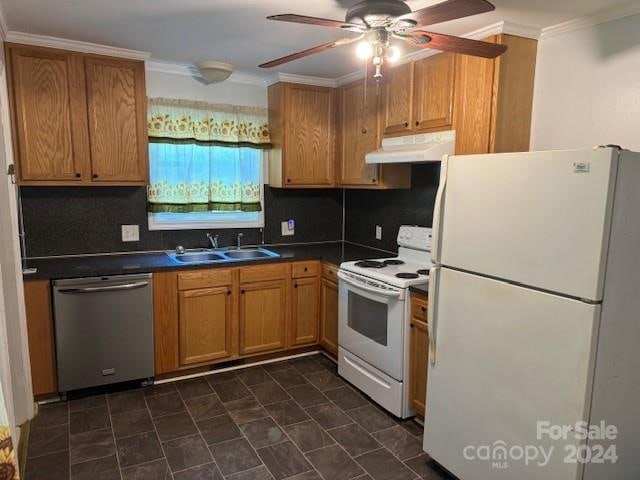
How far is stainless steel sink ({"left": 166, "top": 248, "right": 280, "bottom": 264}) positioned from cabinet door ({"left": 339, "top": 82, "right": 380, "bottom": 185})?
3.09ft

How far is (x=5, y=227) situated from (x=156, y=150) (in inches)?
57.0

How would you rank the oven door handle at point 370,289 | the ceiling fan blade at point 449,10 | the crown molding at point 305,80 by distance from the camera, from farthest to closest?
the crown molding at point 305,80 → the oven door handle at point 370,289 → the ceiling fan blade at point 449,10

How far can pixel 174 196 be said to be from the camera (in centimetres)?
363

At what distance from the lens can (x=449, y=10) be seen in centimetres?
151

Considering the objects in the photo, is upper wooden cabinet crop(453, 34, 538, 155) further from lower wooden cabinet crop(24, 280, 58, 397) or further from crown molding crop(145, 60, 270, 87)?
lower wooden cabinet crop(24, 280, 58, 397)

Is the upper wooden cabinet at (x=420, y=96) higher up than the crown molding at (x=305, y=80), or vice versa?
the crown molding at (x=305, y=80)

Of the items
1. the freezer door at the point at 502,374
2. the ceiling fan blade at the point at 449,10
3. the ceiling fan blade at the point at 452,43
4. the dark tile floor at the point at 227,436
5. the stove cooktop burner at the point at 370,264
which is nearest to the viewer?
the ceiling fan blade at the point at 449,10

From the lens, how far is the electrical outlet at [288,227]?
4.16m

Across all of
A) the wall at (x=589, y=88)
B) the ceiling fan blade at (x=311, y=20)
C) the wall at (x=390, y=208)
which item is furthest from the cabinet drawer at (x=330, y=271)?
the ceiling fan blade at (x=311, y=20)

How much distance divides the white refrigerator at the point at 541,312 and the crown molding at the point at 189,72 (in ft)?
7.52

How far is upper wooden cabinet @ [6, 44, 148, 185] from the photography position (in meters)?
2.87

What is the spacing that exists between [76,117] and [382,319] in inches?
96.5

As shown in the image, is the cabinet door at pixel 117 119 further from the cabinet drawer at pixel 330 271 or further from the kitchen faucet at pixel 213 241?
the cabinet drawer at pixel 330 271

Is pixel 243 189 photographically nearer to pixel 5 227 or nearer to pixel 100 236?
pixel 100 236
